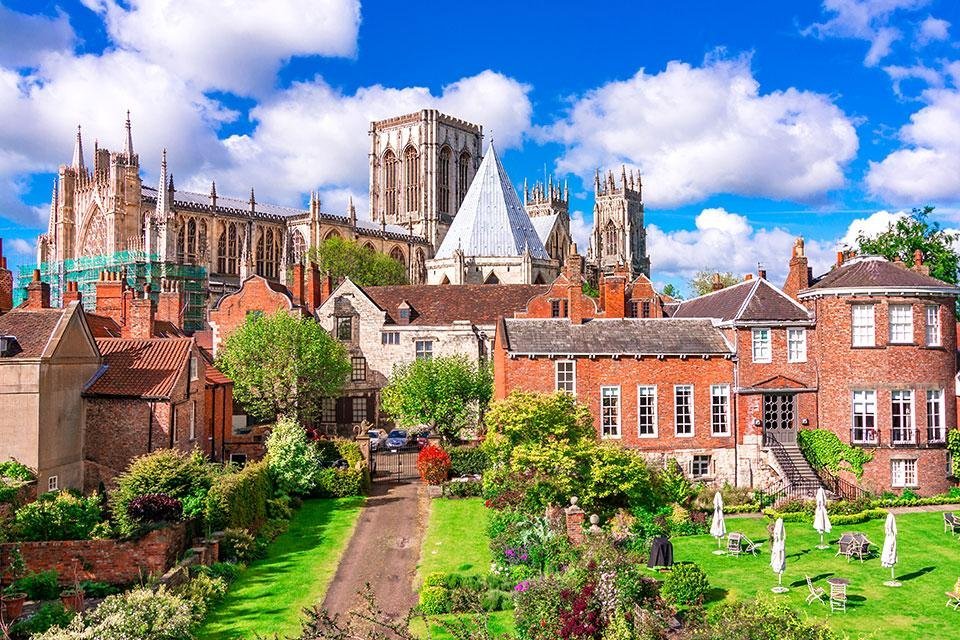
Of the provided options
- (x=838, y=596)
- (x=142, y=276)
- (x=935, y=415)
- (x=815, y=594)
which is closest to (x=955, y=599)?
(x=838, y=596)

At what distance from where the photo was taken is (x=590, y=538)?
24047 millimetres

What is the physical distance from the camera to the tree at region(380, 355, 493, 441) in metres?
44.5

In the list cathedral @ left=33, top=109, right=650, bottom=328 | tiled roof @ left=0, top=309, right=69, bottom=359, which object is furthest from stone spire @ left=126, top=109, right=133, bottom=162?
tiled roof @ left=0, top=309, right=69, bottom=359

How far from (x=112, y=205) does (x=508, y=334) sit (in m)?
67.7

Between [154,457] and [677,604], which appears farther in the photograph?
[154,457]

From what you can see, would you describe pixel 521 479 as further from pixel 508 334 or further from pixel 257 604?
pixel 257 604

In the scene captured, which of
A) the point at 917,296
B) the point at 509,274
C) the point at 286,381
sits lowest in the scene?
the point at 286,381

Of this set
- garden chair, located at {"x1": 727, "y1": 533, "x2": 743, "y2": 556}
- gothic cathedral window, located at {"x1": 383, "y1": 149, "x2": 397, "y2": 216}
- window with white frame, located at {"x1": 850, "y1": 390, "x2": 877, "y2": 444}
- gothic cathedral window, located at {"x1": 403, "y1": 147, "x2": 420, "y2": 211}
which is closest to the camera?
garden chair, located at {"x1": 727, "y1": 533, "x2": 743, "y2": 556}

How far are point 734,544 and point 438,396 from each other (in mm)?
21143

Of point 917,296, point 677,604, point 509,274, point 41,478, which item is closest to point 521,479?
point 677,604

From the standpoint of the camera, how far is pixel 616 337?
37.2 meters

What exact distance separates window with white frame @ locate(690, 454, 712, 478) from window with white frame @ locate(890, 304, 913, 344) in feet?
29.4

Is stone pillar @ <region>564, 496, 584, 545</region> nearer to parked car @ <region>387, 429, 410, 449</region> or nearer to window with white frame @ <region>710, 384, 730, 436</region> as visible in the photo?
window with white frame @ <region>710, 384, 730, 436</region>

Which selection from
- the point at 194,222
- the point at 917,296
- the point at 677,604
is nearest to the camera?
the point at 677,604
